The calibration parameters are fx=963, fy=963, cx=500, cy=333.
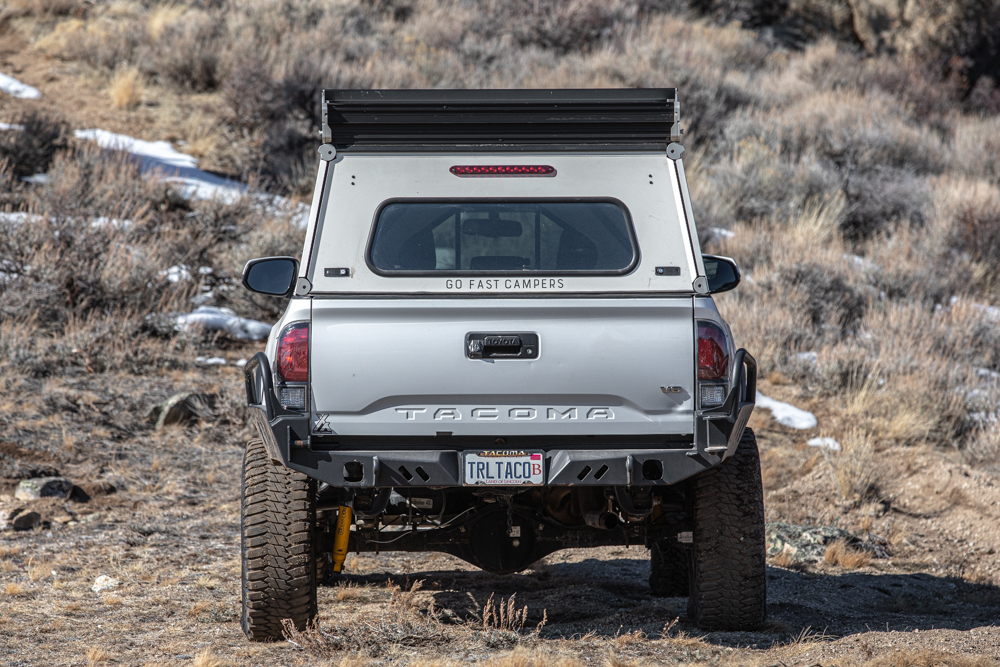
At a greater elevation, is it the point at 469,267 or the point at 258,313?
the point at 469,267

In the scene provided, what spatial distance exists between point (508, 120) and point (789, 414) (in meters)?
5.94

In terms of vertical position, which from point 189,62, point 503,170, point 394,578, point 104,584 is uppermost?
point 503,170

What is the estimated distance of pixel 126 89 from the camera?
16172 mm

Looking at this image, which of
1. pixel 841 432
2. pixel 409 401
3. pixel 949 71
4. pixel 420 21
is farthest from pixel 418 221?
pixel 949 71

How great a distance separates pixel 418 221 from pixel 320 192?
1.43 feet

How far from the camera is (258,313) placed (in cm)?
1103

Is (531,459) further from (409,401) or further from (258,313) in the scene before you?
(258,313)

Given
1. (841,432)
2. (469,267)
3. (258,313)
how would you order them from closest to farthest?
(469,267)
(841,432)
(258,313)

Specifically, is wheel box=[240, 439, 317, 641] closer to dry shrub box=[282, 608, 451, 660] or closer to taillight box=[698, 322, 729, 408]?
dry shrub box=[282, 608, 451, 660]

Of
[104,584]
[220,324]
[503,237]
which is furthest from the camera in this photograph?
[220,324]

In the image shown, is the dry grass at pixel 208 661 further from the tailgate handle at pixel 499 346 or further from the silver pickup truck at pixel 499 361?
the tailgate handle at pixel 499 346

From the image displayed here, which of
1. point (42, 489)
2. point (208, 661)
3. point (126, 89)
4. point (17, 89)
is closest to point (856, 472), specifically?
point (208, 661)

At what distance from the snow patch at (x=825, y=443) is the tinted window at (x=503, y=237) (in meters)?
5.14

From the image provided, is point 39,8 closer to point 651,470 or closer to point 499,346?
point 499,346
